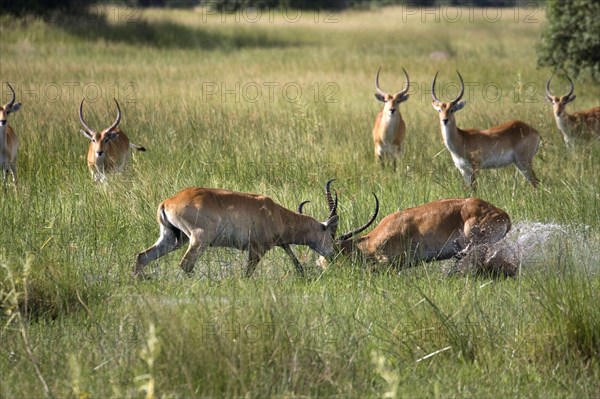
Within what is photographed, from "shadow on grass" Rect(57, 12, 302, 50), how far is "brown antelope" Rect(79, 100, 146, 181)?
1503 centimetres

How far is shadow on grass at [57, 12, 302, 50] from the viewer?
82.4ft

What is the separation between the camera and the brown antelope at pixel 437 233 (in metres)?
6.59

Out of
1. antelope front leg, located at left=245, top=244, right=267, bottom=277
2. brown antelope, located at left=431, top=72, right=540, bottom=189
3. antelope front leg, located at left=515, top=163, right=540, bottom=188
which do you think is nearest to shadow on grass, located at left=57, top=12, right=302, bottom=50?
Answer: brown antelope, located at left=431, top=72, right=540, bottom=189

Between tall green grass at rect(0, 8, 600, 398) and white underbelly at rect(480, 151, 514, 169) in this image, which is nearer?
tall green grass at rect(0, 8, 600, 398)

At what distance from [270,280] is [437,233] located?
1.27 meters

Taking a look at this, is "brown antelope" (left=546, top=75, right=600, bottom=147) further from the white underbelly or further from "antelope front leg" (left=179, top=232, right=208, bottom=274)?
"antelope front leg" (left=179, top=232, right=208, bottom=274)

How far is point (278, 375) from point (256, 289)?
2.31 feet

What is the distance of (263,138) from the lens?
10.7 meters

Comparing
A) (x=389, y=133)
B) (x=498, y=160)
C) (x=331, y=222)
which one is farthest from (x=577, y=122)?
(x=331, y=222)

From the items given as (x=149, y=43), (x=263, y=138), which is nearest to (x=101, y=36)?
(x=149, y=43)

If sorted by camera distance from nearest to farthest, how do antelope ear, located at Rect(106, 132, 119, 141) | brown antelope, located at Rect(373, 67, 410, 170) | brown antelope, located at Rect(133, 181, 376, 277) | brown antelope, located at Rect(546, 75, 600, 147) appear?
brown antelope, located at Rect(133, 181, 376, 277), antelope ear, located at Rect(106, 132, 119, 141), brown antelope, located at Rect(373, 67, 410, 170), brown antelope, located at Rect(546, 75, 600, 147)

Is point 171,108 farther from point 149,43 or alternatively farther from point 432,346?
point 149,43

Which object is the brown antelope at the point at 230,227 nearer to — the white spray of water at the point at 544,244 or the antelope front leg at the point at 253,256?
the antelope front leg at the point at 253,256

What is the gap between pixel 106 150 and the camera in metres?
9.29
